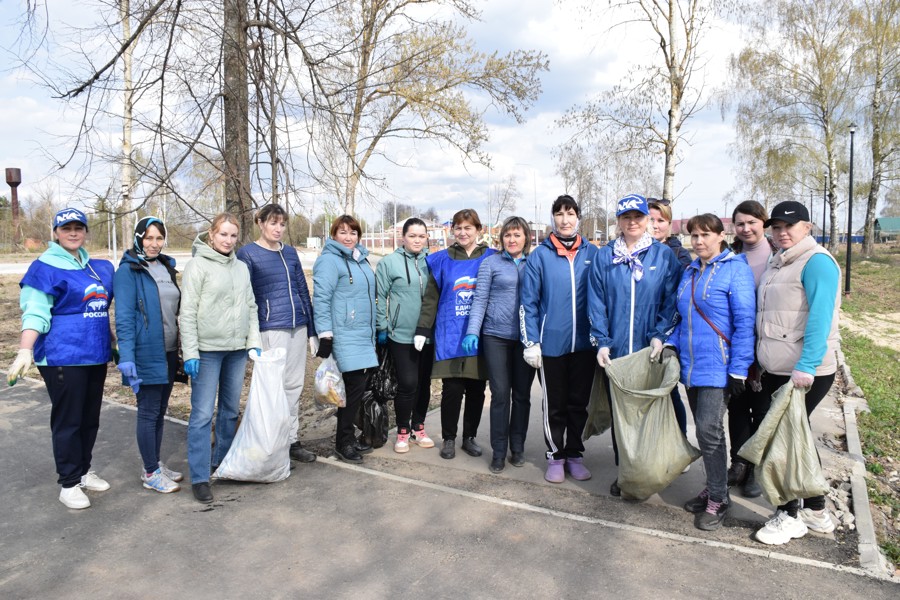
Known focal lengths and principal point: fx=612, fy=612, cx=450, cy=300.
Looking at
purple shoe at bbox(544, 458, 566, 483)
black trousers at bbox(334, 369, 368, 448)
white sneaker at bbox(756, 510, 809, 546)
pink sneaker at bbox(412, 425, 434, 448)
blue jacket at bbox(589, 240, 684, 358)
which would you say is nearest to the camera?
white sneaker at bbox(756, 510, 809, 546)

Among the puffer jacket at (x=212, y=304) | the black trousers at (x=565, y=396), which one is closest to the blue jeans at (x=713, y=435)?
the black trousers at (x=565, y=396)

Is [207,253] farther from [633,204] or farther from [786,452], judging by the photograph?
[786,452]

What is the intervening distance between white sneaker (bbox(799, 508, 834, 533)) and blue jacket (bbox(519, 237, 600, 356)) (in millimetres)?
1615

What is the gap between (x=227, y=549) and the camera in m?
3.40

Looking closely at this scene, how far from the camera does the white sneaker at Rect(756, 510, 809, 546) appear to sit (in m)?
3.40

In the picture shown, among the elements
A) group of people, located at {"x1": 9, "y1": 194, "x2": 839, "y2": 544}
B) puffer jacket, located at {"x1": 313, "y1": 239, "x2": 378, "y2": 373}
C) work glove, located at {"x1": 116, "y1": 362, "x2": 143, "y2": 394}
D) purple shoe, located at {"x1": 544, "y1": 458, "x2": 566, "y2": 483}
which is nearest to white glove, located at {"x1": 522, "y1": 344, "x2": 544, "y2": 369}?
group of people, located at {"x1": 9, "y1": 194, "x2": 839, "y2": 544}

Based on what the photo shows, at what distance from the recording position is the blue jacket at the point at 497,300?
14.9 ft

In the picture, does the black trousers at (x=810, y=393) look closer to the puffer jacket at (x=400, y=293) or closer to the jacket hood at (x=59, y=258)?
the puffer jacket at (x=400, y=293)

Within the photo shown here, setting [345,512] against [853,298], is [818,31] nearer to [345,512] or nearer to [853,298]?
[853,298]

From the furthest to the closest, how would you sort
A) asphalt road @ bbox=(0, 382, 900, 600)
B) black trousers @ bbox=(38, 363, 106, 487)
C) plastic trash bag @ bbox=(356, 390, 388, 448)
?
plastic trash bag @ bbox=(356, 390, 388, 448) < black trousers @ bbox=(38, 363, 106, 487) < asphalt road @ bbox=(0, 382, 900, 600)

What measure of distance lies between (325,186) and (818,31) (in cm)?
3083

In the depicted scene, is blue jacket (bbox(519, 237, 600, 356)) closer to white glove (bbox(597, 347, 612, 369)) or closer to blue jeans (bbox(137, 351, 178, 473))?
white glove (bbox(597, 347, 612, 369))

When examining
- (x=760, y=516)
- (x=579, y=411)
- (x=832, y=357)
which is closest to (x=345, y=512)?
(x=579, y=411)

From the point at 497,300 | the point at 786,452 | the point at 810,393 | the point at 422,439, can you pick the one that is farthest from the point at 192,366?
the point at 810,393
